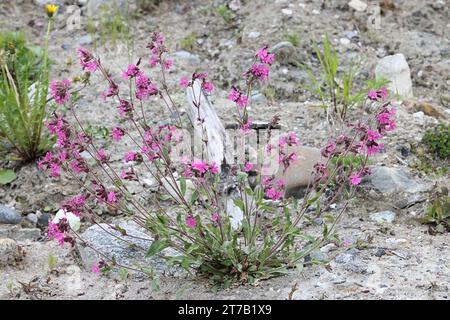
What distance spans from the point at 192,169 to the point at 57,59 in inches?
165

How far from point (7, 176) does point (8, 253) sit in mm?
1229

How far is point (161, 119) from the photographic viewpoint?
6.03 m

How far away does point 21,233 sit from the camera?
4.87 m

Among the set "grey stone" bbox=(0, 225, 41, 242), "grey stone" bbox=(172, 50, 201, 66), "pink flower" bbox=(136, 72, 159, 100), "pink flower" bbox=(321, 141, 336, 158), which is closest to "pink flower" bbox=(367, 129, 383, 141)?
"pink flower" bbox=(321, 141, 336, 158)

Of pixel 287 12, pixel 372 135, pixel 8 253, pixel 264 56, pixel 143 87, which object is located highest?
pixel 264 56

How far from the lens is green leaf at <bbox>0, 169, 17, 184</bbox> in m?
5.43

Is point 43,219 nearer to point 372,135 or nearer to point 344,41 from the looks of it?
point 372,135

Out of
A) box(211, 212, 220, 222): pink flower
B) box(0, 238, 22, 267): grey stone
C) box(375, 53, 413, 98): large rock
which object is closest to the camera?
box(211, 212, 220, 222): pink flower

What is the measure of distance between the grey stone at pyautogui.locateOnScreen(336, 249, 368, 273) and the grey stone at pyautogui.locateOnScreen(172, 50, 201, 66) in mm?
3407

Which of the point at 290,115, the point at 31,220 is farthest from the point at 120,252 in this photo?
the point at 290,115

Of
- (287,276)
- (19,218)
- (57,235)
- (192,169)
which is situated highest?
(192,169)

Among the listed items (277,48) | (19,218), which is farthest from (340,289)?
(277,48)

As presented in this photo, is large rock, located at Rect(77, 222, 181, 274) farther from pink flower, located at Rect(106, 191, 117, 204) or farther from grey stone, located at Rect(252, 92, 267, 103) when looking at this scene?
grey stone, located at Rect(252, 92, 267, 103)

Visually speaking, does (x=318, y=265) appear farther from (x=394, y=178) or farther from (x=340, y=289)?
(x=394, y=178)
